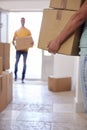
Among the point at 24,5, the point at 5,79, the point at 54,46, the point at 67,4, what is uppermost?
the point at 24,5

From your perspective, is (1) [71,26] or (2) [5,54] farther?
(2) [5,54]

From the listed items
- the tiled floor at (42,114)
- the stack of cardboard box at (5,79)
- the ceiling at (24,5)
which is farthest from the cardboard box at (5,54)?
the ceiling at (24,5)

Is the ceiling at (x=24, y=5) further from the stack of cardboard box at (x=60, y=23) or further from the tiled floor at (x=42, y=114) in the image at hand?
the stack of cardboard box at (x=60, y=23)

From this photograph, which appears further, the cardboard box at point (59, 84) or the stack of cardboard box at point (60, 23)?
the cardboard box at point (59, 84)

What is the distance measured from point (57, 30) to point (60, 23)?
44 mm

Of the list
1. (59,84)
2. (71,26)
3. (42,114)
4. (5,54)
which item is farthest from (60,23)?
(59,84)

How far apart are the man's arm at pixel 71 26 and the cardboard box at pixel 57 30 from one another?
0.05 meters

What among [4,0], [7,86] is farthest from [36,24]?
[7,86]

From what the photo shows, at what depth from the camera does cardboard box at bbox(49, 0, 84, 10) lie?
1.42m

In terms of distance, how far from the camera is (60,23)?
1493 millimetres

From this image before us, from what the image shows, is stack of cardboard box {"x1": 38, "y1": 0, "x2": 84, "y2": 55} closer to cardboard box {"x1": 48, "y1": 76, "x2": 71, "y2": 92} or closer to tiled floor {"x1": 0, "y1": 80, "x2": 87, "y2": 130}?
tiled floor {"x1": 0, "y1": 80, "x2": 87, "y2": 130}

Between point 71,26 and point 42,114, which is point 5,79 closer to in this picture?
point 42,114

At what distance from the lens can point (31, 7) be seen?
20.2ft

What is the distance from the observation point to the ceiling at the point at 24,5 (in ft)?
20.1
